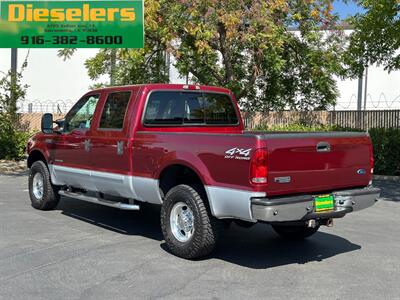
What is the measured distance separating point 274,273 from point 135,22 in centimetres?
1086

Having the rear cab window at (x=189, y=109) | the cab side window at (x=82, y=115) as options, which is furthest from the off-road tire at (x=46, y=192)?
the rear cab window at (x=189, y=109)

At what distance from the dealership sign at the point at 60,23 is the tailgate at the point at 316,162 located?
11.1 metres

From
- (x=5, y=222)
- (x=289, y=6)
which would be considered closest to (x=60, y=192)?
(x=5, y=222)

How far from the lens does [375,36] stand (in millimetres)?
13953

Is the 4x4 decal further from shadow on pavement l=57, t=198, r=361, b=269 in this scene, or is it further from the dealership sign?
the dealership sign

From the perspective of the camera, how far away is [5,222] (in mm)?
8117

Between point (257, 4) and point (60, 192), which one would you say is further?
point (257, 4)

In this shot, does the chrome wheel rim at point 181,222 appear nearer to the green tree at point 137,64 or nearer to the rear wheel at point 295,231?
the rear wheel at point 295,231

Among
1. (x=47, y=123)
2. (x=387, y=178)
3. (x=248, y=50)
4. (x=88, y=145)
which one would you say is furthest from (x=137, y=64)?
(x=88, y=145)

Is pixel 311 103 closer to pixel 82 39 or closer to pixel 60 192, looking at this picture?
pixel 82 39

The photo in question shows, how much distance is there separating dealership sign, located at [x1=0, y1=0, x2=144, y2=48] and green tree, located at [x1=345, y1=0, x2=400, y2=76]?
6.78 metres

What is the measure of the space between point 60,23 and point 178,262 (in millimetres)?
12127

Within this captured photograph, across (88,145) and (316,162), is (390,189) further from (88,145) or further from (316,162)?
(88,145)

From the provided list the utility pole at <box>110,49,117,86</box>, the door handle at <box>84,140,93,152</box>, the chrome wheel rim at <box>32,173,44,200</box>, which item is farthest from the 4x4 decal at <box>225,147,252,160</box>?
the utility pole at <box>110,49,117,86</box>
